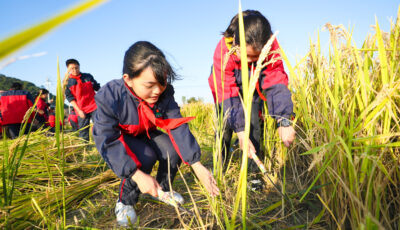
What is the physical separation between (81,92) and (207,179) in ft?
9.87

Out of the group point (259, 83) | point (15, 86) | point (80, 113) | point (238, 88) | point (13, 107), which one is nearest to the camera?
point (238, 88)

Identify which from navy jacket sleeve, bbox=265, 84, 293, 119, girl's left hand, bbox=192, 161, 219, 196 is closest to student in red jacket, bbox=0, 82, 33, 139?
girl's left hand, bbox=192, 161, 219, 196

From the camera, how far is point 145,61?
47.8 inches

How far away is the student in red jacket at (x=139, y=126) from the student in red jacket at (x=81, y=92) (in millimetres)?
2433

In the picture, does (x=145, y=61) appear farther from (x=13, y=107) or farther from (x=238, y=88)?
(x=13, y=107)

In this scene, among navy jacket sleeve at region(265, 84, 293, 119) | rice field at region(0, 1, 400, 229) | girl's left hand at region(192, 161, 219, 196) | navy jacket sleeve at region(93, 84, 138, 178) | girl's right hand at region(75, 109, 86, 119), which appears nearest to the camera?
rice field at region(0, 1, 400, 229)

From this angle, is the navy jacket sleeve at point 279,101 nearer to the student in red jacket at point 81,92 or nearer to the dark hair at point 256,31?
the dark hair at point 256,31

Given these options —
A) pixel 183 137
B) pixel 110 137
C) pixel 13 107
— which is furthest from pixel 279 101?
pixel 13 107

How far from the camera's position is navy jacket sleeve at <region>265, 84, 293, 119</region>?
4.58 ft

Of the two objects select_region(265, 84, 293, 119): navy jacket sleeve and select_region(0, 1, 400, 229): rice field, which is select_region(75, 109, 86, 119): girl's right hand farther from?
select_region(265, 84, 293, 119): navy jacket sleeve

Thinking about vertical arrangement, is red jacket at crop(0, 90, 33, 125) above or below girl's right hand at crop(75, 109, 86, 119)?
above

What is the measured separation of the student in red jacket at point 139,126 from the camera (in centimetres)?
113

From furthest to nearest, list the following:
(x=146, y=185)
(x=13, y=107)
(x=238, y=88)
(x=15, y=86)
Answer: (x=15, y=86)
(x=13, y=107)
(x=238, y=88)
(x=146, y=185)

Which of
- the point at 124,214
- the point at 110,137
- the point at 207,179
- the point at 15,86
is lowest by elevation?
the point at 124,214
